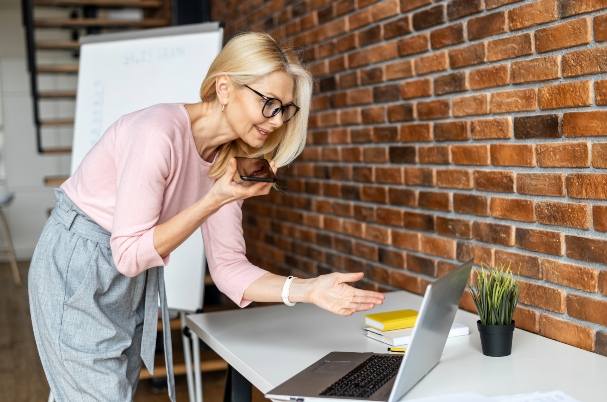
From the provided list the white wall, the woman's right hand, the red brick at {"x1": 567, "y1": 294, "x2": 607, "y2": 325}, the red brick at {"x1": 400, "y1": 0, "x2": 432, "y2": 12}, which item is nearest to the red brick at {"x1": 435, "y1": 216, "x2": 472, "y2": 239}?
the red brick at {"x1": 567, "y1": 294, "x2": 607, "y2": 325}

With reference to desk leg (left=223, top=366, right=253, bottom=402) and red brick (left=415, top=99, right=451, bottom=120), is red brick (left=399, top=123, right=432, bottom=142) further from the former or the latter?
desk leg (left=223, top=366, right=253, bottom=402)

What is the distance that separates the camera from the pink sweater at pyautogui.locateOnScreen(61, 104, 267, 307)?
5.39 feet

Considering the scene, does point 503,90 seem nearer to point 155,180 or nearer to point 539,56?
point 539,56

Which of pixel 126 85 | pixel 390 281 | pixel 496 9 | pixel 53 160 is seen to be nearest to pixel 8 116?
pixel 53 160

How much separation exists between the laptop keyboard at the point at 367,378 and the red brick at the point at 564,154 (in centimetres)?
61

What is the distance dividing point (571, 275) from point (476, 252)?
40 cm

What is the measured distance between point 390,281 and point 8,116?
25.2 feet

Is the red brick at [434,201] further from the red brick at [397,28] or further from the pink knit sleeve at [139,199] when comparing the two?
the pink knit sleeve at [139,199]

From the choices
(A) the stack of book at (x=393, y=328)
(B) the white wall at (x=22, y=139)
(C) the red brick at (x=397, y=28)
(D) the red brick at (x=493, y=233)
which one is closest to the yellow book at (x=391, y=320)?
(A) the stack of book at (x=393, y=328)

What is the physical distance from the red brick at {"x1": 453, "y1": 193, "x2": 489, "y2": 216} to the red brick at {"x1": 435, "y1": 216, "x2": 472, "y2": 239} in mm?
36

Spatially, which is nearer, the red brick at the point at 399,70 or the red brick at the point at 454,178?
the red brick at the point at 454,178

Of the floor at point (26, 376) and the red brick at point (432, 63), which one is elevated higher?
the red brick at point (432, 63)

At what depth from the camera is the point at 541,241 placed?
1.81 m

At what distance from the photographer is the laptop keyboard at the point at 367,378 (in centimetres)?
136
